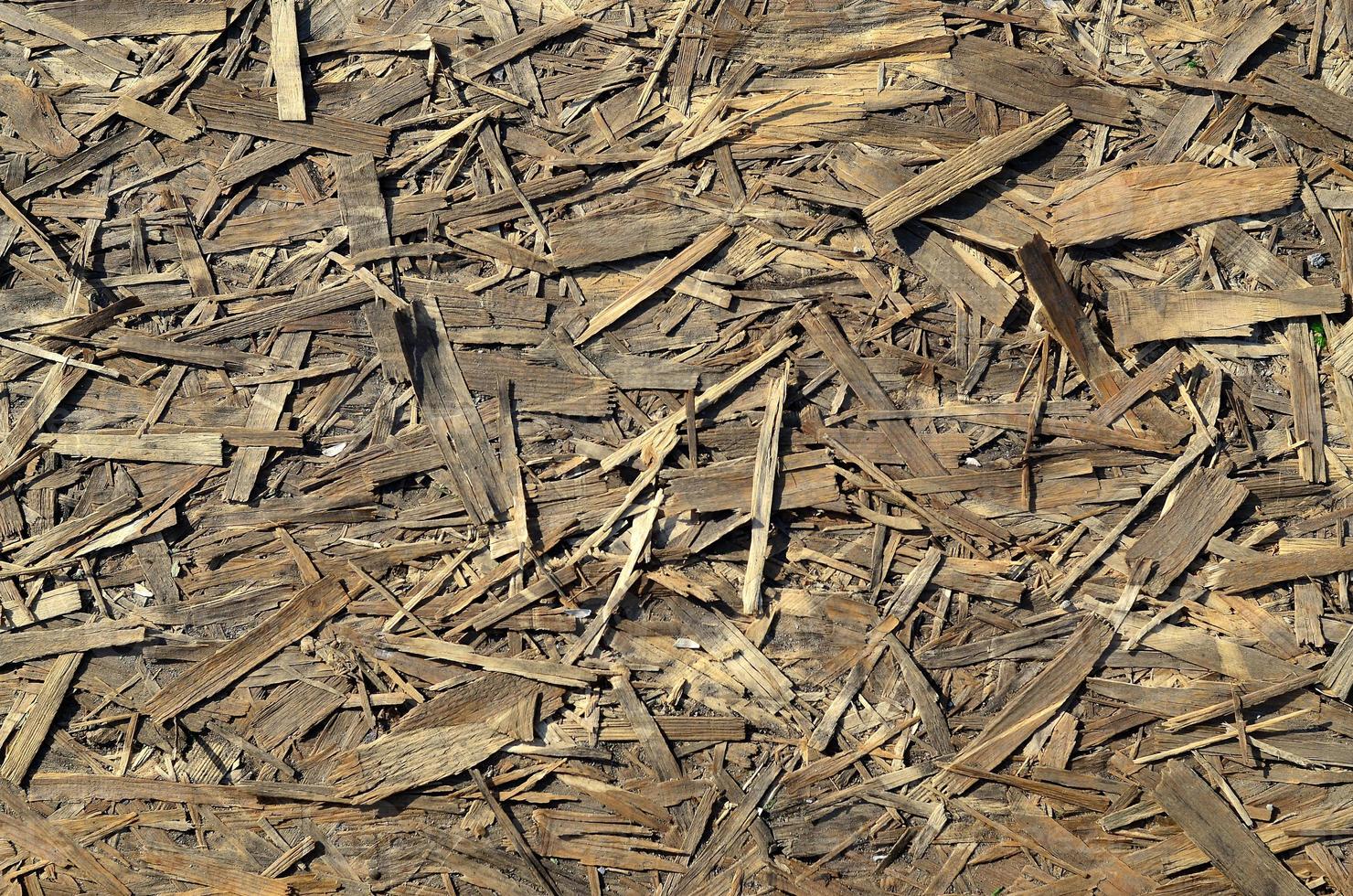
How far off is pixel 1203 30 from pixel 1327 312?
3.10ft

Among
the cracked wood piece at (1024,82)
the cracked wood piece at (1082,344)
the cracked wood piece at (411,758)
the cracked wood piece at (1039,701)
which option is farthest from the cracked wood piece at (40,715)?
the cracked wood piece at (1024,82)

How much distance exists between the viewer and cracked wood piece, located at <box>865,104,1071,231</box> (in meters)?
2.59

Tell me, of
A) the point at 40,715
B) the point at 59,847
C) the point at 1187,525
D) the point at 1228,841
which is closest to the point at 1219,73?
the point at 1187,525

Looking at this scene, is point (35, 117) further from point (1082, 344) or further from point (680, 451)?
point (1082, 344)

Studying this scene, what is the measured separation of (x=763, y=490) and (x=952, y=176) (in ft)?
3.61

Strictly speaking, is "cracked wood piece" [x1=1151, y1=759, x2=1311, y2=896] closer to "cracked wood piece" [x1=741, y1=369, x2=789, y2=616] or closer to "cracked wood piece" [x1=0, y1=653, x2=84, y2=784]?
"cracked wood piece" [x1=741, y1=369, x2=789, y2=616]

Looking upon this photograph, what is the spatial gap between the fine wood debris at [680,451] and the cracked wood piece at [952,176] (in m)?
0.01

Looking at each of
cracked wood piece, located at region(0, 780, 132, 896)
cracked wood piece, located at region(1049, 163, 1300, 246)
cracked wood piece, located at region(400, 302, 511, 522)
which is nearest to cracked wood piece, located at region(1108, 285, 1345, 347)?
cracked wood piece, located at region(1049, 163, 1300, 246)

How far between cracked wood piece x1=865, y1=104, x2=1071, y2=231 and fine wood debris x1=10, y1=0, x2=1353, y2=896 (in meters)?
0.01

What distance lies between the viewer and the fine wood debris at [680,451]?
2.61m

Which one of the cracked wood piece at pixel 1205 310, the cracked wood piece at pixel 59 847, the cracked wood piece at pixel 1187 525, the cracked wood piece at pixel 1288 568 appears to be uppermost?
the cracked wood piece at pixel 1205 310

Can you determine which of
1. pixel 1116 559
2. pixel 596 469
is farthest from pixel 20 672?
pixel 1116 559

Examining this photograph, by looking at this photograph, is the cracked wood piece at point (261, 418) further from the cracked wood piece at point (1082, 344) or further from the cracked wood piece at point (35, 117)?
the cracked wood piece at point (1082, 344)

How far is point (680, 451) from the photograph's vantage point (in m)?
2.67
